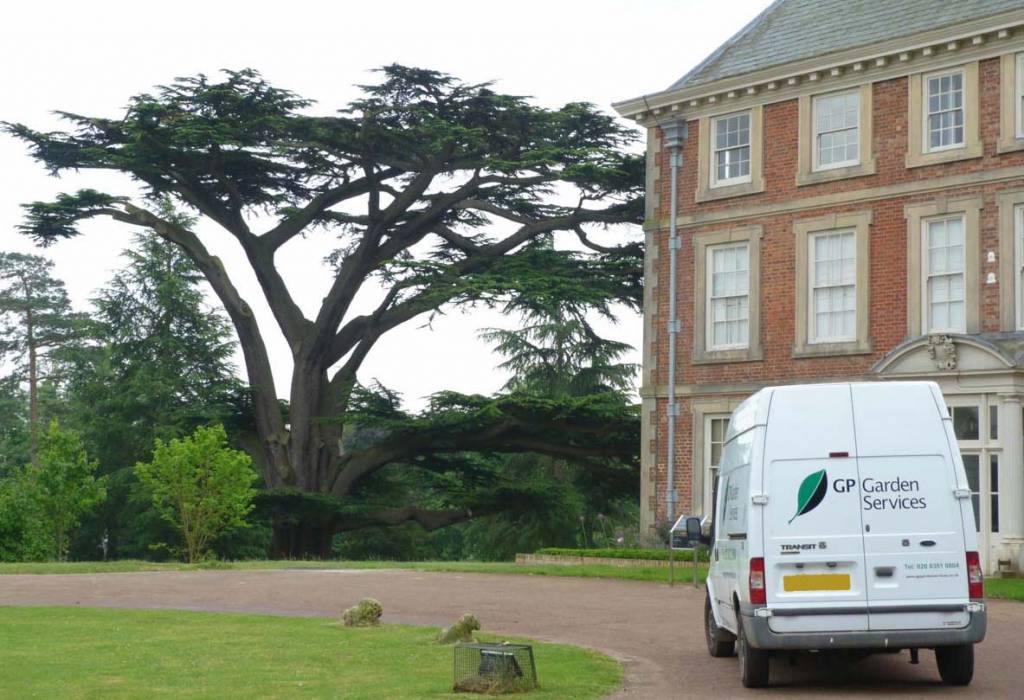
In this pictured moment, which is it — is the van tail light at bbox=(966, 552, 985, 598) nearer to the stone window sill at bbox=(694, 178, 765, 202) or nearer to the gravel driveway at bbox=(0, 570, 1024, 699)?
the gravel driveway at bbox=(0, 570, 1024, 699)

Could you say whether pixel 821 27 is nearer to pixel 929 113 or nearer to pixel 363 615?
pixel 929 113

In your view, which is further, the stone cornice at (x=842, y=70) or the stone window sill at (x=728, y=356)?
the stone window sill at (x=728, y=356)

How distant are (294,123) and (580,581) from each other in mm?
18452

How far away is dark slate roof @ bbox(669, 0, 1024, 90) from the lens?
29.4 meters

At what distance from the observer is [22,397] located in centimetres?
7788

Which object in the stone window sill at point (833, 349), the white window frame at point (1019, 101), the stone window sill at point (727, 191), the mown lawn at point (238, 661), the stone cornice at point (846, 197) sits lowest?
the mown lawn at point (238, 661)

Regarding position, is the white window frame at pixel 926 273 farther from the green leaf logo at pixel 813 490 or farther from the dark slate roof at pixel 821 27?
the green leaf logo at pixel 813 490

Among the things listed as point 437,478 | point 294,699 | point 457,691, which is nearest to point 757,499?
point 457,691

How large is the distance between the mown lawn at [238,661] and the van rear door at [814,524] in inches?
65.4

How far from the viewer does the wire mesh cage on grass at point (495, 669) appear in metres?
12.0

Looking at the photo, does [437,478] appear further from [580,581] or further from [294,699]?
[294,699]

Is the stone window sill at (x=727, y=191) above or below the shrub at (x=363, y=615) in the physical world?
above

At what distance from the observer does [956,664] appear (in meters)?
12.5

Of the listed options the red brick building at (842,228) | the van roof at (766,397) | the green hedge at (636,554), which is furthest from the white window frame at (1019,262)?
the van roof at (766,397)
